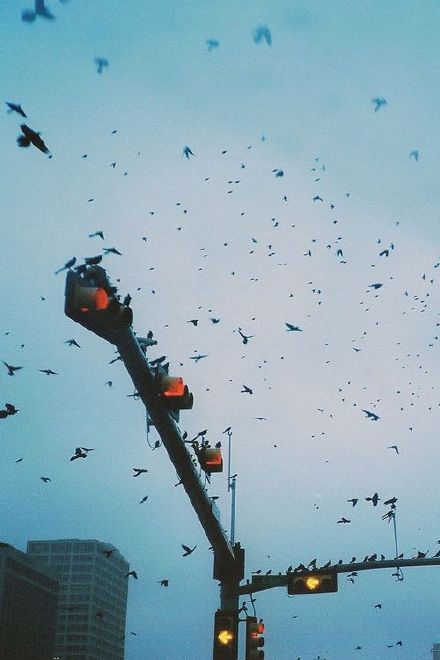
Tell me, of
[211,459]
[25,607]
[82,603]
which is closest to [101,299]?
[211,459]

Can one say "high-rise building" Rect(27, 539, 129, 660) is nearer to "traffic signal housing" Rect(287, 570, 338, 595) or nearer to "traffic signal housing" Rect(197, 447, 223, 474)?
"traffic signal housing" Rect(287, 570, 338, 595)

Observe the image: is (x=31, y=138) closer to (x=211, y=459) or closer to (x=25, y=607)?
(x=211, y=459)

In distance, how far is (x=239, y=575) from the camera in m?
10.5

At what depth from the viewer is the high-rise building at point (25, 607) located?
148 meters

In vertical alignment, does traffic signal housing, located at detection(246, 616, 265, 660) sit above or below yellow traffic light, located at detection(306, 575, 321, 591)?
below

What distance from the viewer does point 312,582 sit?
11.4 metres

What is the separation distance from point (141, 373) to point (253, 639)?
27.8 ft

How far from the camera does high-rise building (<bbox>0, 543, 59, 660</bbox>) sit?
148 m

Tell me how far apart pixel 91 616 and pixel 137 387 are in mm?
200490

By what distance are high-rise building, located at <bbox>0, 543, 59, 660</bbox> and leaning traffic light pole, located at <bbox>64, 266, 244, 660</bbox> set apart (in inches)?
5914

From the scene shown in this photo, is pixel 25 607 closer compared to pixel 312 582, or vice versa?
pixel 312 582

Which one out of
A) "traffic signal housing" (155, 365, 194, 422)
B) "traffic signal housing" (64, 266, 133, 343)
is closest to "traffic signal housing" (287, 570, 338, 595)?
"traffic signal housing" (155, 365, 194, 422)

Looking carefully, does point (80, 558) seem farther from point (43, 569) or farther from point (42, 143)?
point (42, 143)

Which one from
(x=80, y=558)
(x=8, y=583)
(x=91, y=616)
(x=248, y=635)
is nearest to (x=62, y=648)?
(x=91, y=616)
